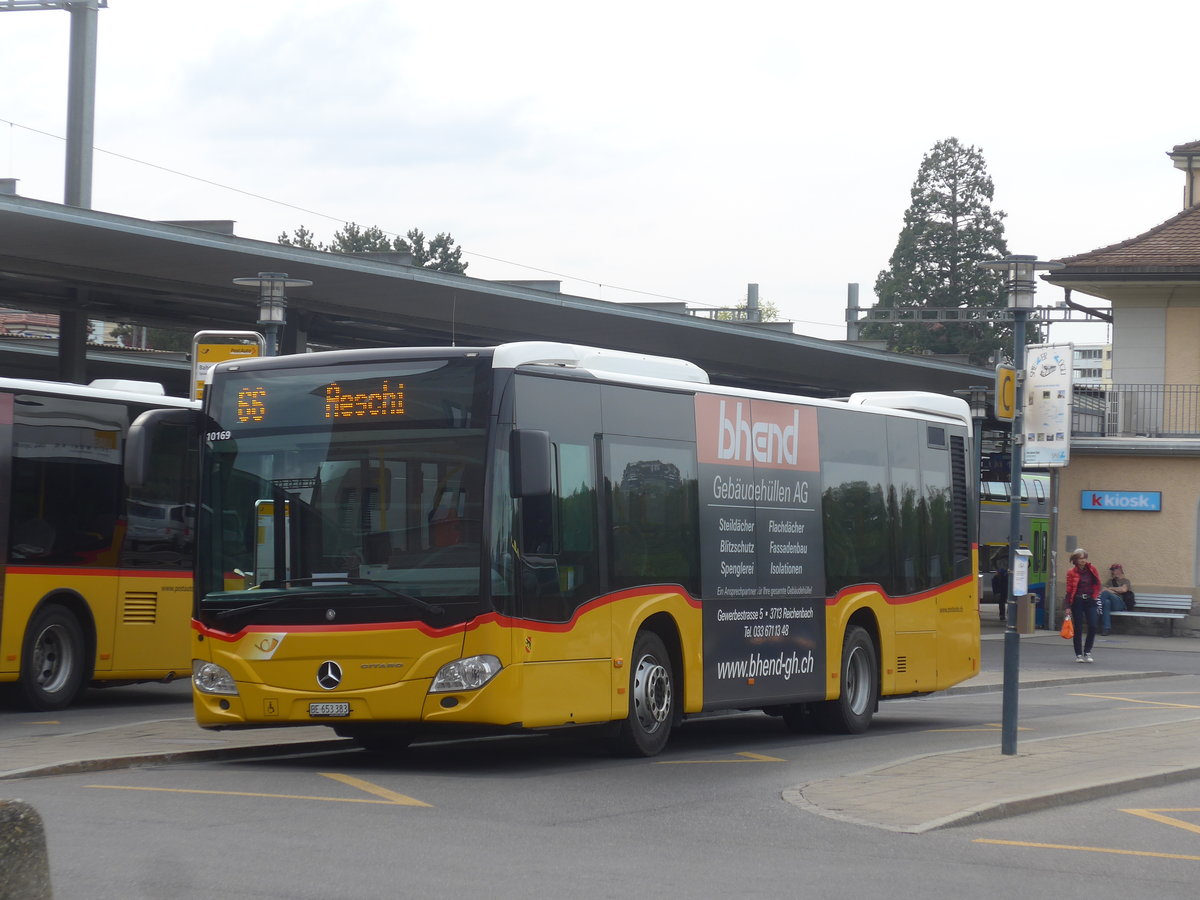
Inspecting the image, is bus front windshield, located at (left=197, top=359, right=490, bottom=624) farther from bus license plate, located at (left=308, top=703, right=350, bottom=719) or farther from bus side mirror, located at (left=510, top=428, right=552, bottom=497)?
bus license plate, located at (left=308, top=703, right=350, bottom=719)

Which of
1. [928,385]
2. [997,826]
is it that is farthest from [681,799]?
[928,385]

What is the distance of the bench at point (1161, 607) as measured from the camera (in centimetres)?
3909

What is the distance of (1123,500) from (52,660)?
28499 mm

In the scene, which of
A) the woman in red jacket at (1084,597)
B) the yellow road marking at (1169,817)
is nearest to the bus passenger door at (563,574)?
the yellow road marking at (1169,817)

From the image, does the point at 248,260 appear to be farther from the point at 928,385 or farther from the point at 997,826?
the point at 928,385

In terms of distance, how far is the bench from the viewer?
128ft

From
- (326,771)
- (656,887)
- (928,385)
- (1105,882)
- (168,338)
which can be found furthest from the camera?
(168,338)

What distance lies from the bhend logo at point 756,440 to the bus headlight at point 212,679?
4.35 m

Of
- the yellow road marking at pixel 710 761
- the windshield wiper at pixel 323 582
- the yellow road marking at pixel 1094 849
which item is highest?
the windshield wiper at pixel 323 582

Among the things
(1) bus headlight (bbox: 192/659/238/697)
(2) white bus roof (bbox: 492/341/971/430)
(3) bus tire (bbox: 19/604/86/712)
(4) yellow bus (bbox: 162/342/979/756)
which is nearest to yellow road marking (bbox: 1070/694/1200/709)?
(2) white bus roof (bbox: 492/341/971/430)

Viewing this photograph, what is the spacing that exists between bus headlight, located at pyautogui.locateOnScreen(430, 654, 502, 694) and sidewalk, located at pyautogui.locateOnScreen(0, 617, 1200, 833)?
2.08m

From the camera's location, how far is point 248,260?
85.6 feet

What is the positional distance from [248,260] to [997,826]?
1845 cm

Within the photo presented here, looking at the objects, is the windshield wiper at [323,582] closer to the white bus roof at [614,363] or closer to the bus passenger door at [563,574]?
the bus passenger door at [563,574]
